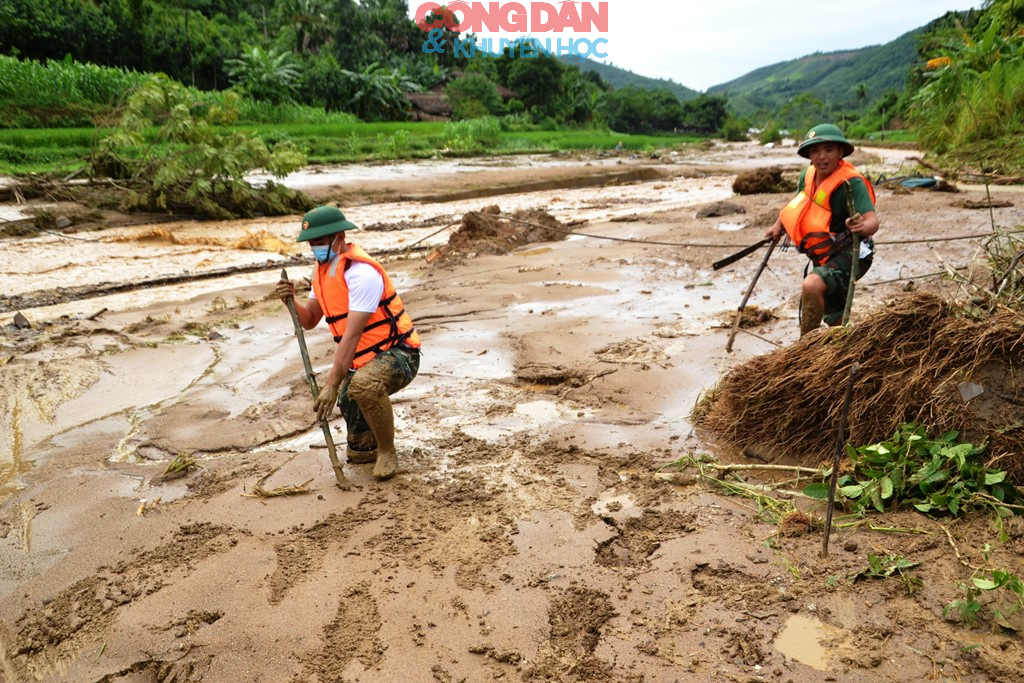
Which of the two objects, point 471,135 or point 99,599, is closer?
point 99,599

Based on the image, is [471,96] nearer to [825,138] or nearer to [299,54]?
[299,54]

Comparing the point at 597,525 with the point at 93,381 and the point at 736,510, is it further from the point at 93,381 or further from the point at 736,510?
the point at 93,381

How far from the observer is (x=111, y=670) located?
8.36 ft

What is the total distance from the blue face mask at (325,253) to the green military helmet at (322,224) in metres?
0.09

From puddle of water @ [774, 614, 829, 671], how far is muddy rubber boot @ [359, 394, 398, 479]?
2.02 m

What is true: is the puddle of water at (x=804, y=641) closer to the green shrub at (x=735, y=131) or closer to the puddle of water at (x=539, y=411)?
the puddle of water at (x=539, y=411)

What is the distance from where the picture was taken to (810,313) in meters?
4.52

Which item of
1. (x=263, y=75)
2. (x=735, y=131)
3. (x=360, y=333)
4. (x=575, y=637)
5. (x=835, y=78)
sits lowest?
(x=575, y=637)

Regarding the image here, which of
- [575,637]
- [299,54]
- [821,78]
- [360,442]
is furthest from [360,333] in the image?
[821,78]

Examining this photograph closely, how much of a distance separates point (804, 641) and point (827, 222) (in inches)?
113

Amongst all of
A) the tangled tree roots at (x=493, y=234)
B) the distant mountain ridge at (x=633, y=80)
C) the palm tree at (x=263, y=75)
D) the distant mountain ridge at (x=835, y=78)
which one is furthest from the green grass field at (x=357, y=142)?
the distant mountain ridge at (x=633, y=80)

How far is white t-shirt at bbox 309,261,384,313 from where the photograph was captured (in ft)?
11.6

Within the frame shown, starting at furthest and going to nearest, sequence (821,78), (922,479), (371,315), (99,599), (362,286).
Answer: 1. (821,78)
2. (371,315)
3. (362,286)
4. (922,479)
5. (99,599)

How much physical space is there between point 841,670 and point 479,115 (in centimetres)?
3506
